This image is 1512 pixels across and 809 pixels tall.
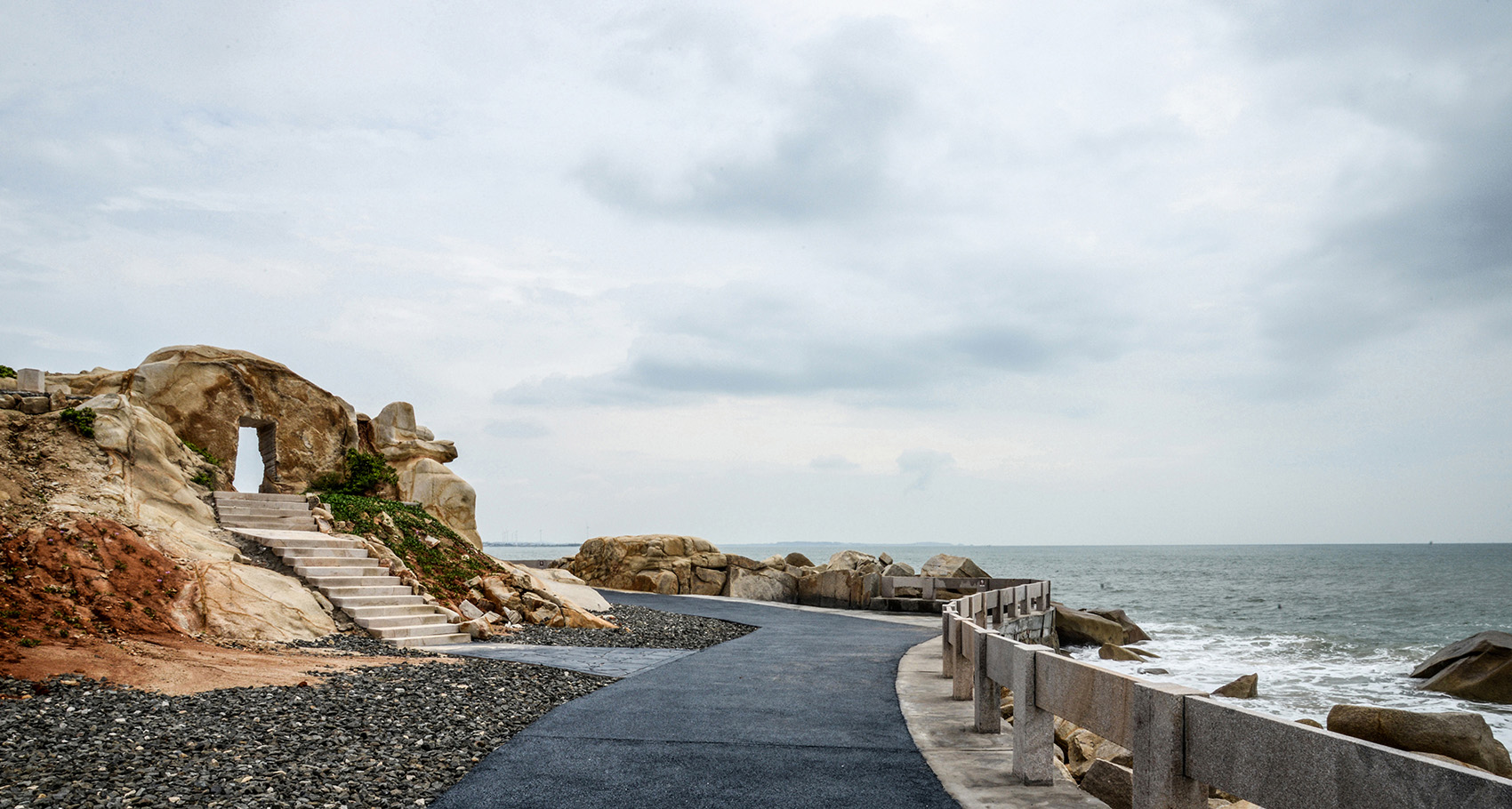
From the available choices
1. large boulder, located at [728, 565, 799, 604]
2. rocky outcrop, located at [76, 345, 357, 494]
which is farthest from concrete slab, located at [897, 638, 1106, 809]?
rocky outcrop, located at [76, 345, 357, 494]

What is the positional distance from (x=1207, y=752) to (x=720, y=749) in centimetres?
Answer: 390

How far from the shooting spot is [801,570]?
30.5 m

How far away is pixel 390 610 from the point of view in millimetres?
15352

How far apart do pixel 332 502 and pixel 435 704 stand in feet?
44.0

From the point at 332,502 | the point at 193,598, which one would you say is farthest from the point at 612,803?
the point at 332,502

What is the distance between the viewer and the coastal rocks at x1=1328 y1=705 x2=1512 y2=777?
8.57 m

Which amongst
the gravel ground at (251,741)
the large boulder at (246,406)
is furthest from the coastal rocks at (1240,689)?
the large boulder at (246,406)

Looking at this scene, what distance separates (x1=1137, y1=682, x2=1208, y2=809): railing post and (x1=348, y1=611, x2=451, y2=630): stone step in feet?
43.2

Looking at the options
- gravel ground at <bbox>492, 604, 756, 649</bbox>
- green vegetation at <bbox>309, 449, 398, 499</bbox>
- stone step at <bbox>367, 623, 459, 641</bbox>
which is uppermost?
green vegetation at <bbox>309, 449, 398, 499</bbox>

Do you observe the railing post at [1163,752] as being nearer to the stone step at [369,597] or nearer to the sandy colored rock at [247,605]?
the sandy colored rock at [247,605]

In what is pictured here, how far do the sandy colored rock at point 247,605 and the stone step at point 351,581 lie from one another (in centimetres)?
50

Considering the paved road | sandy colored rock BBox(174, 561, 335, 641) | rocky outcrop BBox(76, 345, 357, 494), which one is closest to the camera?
the paved road

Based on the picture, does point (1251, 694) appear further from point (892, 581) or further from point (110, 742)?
point (110, 742)

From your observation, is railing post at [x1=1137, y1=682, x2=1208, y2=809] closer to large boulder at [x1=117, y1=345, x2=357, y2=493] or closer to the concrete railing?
the concrete railing
